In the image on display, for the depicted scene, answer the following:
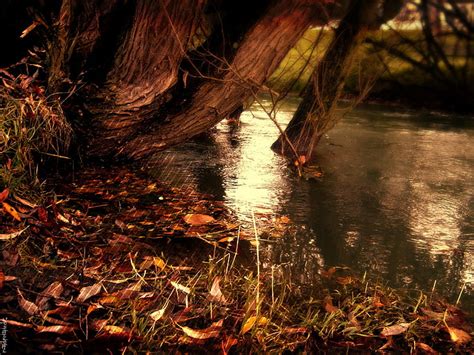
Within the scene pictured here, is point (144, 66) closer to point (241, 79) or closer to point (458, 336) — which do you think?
point (241, 79)

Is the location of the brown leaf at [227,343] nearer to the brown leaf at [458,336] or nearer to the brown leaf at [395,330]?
the brown leaf at [395,330]

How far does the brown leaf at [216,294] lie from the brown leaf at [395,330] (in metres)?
0.86

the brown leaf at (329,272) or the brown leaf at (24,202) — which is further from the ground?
the brown leaf at (24,202)

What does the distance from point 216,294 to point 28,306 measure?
0.95 metres

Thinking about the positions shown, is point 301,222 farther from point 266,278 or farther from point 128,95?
point 128,95

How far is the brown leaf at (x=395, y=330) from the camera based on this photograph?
7.86ft

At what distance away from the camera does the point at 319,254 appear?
10.7 feet

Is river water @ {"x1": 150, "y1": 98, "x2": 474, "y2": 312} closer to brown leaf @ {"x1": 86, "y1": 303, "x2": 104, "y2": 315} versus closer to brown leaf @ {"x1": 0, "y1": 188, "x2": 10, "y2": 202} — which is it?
brown leaf @ {"x1": 86, "y1": 303, "x2": 104, "y2": 315}

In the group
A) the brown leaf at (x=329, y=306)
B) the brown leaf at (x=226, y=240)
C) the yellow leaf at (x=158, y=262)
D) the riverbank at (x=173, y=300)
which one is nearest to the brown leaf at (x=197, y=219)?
the riverbank at (x=173, y=300)

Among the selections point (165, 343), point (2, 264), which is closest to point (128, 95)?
point (2, 264)

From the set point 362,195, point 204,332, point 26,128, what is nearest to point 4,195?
point 26,128

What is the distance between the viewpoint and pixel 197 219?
366 centimetres

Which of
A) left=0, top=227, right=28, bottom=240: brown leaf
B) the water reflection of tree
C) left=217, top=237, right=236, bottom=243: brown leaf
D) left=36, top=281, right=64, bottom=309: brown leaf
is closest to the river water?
the water reflection of tree

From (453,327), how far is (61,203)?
291cm
